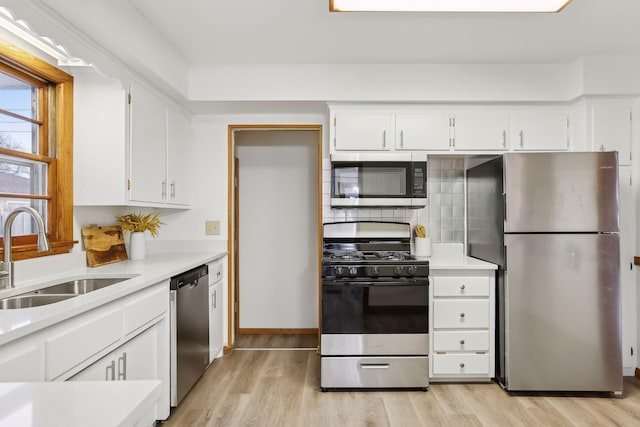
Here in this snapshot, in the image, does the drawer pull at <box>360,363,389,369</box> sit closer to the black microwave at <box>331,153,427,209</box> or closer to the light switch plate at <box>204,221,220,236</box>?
the black microwave at <box>331,153,427,209</box>

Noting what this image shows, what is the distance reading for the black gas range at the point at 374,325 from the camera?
2.57 m

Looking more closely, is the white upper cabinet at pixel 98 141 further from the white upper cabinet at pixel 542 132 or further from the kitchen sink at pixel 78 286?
the white upper cabinet at pixel 542 132

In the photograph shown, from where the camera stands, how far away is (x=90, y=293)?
1587mm

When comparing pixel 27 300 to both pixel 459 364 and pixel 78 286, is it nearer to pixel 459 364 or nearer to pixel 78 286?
pixel 78 286

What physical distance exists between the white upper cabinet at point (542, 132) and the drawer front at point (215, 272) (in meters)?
2.51

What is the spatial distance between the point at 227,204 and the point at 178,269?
114cm

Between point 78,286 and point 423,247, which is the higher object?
point 423,247

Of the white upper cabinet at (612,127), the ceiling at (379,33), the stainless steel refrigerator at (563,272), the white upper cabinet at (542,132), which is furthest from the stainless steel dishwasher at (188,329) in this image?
the white upper cabinet at (612,127)

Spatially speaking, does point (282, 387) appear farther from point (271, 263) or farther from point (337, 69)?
point (337, 69)

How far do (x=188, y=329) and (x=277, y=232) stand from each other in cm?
164

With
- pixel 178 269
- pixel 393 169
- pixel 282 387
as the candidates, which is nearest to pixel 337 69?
pixel 393 169

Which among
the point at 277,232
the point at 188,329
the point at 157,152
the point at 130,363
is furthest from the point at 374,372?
the point at 157,152

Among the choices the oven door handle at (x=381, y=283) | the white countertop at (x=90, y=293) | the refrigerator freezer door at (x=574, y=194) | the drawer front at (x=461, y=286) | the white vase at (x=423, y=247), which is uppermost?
the refrigerator freezer door at (x=574, y=194)

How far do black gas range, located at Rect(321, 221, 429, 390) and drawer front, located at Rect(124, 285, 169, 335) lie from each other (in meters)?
1.02
